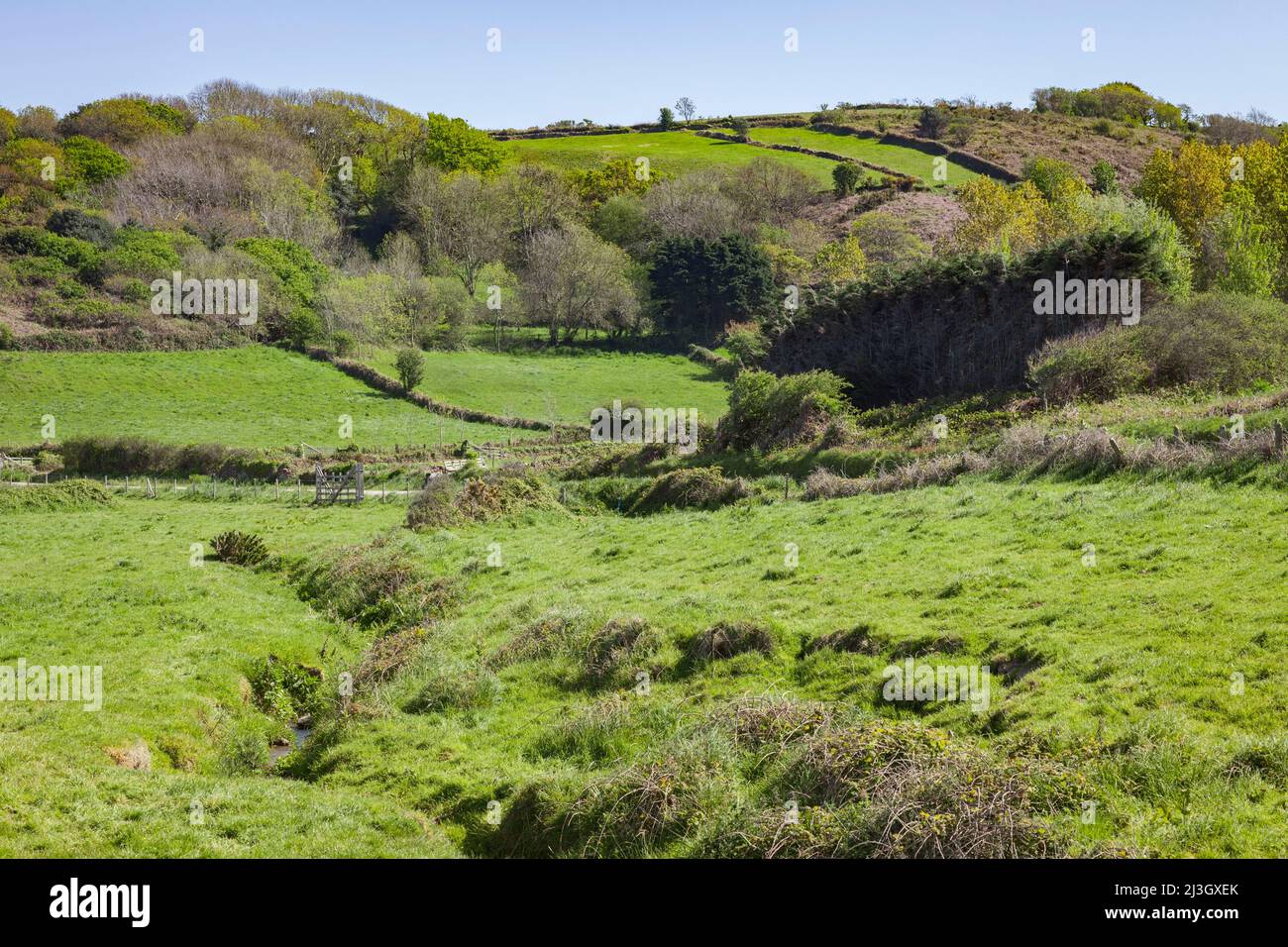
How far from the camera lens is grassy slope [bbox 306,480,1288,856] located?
10531mm

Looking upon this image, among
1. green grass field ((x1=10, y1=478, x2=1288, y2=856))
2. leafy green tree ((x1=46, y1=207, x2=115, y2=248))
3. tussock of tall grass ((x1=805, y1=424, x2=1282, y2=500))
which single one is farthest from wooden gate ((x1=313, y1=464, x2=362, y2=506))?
leafy green tree ((x1=46, y1=207, x2=115, y2=248))

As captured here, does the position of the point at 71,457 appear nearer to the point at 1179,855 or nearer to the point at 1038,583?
the point at 1038,583

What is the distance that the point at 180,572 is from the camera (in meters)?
26.9

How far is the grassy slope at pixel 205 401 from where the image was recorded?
189 ft

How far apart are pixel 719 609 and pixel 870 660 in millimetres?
3777

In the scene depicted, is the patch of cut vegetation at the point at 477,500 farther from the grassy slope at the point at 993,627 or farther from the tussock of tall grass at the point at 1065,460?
the tussock of tall grass at the point at 1065,460

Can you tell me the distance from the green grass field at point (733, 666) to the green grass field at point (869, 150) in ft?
319

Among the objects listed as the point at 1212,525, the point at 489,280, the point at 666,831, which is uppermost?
the point at 489,280

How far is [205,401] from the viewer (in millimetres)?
64938

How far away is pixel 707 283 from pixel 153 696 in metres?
74.8

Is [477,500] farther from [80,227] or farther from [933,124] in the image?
[933,124]

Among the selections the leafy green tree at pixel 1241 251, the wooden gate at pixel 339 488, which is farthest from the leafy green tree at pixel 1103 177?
the wooden gate at pixel 339 488

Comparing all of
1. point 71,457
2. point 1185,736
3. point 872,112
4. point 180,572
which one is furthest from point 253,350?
point 872,112

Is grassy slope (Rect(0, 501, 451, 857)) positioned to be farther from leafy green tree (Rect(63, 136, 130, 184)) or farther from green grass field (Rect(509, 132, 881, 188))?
green grass field (Rect(509, 132, 881, 188))
